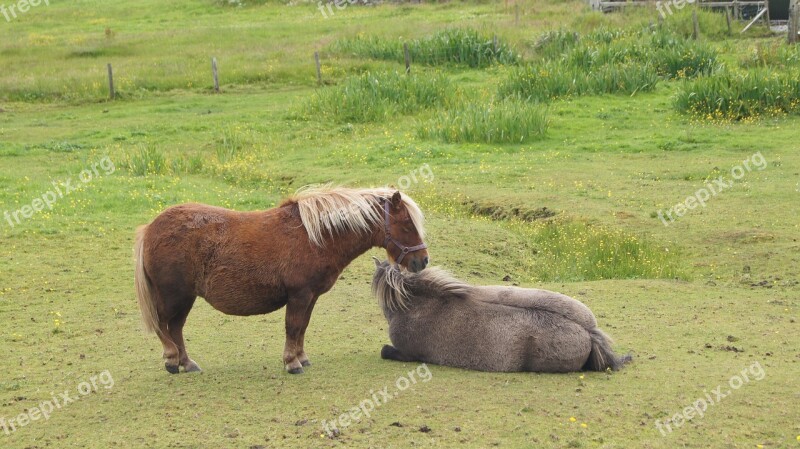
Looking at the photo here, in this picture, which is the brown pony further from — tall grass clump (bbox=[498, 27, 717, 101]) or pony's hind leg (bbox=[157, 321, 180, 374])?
tall grass clump (bbox=[498, 27, 717, 101])

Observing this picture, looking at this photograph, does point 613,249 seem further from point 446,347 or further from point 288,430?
point 288,430

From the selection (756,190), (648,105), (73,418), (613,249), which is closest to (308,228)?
(73,418)

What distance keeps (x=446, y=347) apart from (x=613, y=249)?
549 centimetres

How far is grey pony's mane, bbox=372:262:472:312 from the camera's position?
339 inches

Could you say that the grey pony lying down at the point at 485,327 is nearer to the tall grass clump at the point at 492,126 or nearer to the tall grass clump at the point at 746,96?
the tall grass clump at the point at 492,126

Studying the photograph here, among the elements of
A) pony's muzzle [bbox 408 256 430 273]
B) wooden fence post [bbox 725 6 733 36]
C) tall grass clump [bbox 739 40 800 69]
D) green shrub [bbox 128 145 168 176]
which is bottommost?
wooden fence post [bbox 725 6 733 36]

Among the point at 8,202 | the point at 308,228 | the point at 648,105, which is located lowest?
the point at 648,105

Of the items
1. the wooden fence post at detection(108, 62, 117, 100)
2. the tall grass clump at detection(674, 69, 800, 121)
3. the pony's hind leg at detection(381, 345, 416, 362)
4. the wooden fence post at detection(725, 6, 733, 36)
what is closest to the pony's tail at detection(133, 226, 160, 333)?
the pony's hind leg at detection(381, 345, 416, 362)

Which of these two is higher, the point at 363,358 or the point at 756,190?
the point at 363,358

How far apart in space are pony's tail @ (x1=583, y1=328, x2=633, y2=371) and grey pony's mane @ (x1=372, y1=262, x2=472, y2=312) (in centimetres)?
121

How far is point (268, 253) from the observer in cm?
794

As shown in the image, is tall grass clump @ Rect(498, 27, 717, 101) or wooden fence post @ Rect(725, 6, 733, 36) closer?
tall grass clump @ Rect(498, 27, 717, 101)

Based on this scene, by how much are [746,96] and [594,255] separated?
11.5m

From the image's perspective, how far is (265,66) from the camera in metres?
32.8
